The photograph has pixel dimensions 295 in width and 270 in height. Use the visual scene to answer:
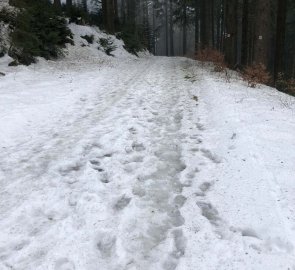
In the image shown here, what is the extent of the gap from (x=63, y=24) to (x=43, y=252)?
51.4ft

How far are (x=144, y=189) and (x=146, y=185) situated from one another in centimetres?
11

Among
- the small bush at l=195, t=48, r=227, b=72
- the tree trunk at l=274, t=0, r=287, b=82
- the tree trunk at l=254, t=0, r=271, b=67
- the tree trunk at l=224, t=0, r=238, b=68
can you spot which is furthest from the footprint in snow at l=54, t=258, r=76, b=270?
the tree trunk at l=224, t=0, r=238, b=68

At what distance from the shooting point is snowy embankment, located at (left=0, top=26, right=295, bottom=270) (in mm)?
3162

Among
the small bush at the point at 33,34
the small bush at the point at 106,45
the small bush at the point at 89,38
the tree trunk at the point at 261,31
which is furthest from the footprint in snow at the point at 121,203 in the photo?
the small bush at the point at 106,45

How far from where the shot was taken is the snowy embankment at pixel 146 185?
3.16 m

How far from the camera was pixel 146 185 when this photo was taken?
4461mm


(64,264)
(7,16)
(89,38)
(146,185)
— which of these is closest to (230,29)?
(89,38)

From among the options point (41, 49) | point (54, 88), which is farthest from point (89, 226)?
point (41, 49)

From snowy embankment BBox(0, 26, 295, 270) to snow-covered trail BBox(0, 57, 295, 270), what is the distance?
0.01m

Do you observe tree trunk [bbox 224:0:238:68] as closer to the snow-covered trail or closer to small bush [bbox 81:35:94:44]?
small bush [bbox 81:35:94:44]

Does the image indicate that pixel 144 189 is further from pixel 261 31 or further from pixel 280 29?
pixel 280 29

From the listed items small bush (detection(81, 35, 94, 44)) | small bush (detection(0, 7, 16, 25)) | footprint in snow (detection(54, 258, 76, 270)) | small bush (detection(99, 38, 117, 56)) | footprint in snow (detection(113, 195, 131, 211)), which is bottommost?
footprint in snow (detection(54, 258, 76, 270))

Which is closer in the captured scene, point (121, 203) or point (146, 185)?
point (121, 203)

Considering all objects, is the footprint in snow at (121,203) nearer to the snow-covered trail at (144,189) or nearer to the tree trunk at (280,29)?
the snow-covered trail at (144,189)
